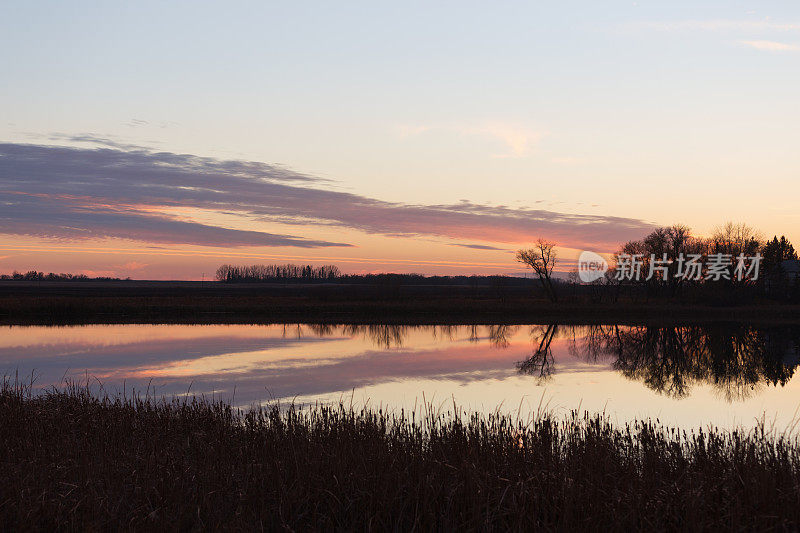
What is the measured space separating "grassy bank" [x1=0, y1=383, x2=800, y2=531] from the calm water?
180 inches

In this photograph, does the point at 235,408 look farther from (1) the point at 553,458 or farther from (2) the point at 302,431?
(1) the point at 553,458

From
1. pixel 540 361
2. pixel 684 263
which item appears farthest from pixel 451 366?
pixel 684 263

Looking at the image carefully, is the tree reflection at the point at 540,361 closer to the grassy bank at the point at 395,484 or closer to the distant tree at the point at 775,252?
the grassy bank at the point at 395,484

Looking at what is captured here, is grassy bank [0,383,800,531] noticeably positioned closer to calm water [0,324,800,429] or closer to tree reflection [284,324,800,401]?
calm water [0,324,800,429]

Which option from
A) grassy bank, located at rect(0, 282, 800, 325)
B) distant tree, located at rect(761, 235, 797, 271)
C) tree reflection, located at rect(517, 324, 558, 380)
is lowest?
tree reflection, located at rect(517, 324, 558, 380)

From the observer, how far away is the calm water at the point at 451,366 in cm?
1831

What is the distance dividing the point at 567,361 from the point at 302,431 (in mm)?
20433

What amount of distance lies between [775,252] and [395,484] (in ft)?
327

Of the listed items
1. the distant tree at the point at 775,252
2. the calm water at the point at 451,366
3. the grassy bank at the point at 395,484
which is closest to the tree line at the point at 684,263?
the distant tree at the point at 775,252

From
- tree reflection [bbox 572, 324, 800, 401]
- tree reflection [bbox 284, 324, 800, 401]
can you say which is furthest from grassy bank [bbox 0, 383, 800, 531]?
tree reflection [bbox 284, 324, 800, 401]

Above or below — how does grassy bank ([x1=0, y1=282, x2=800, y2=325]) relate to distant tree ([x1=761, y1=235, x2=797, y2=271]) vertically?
below

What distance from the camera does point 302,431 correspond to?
35.2 ft

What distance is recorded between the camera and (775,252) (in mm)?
89688

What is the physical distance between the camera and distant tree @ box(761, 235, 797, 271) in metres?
73.9
